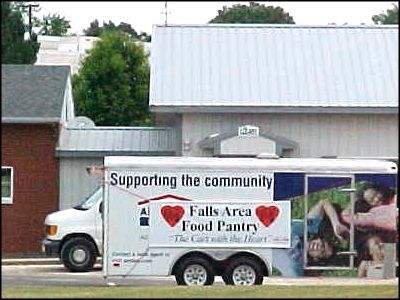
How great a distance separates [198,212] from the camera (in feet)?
68.0

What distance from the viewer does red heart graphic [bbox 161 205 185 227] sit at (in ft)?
67.8

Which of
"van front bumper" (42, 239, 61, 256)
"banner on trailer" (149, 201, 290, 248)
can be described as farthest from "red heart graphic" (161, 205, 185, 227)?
"van front bumper" (42, 239, 61, 256)

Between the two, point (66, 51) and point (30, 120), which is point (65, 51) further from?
point (30, 120)

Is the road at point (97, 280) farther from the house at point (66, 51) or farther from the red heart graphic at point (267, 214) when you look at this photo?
the house at point (66, 51)

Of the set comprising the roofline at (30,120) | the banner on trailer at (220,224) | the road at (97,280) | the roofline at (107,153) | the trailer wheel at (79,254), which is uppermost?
the roofline at (30,120)

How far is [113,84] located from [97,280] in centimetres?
2229

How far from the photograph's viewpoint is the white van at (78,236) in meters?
25.2

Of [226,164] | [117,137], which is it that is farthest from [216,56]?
[226,164]

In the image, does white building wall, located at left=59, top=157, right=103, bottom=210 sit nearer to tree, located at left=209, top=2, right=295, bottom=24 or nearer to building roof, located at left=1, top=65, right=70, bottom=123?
building roof, located at left=1, top=65, right=70, bottom=123

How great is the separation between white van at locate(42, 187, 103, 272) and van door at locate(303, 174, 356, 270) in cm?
593

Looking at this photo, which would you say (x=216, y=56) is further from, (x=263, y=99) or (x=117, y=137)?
(x=117, y=137)

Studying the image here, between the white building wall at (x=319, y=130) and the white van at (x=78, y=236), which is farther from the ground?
the white building wall at (x=319, y=130)

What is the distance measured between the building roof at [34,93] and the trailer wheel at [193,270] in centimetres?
1064

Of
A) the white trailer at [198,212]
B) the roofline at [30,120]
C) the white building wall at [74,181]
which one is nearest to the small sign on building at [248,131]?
the white building wall at [74,181]
